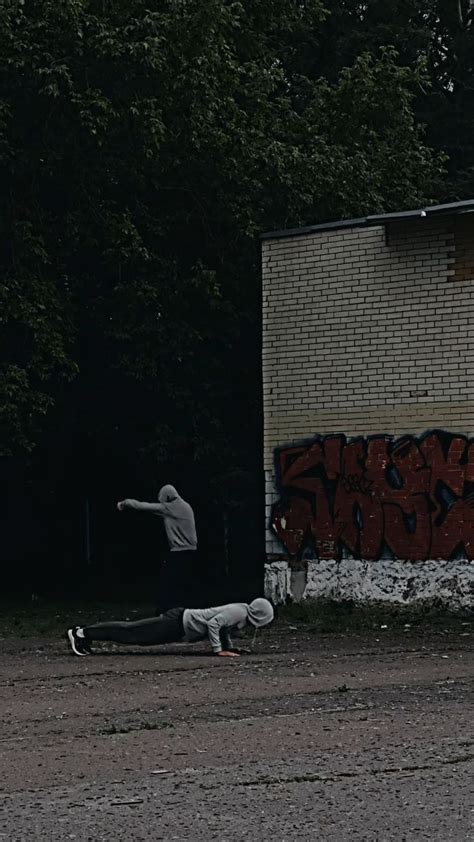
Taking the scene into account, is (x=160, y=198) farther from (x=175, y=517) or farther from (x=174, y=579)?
(x=174, y=579)

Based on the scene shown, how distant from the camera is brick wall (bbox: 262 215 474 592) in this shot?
59.5 feet

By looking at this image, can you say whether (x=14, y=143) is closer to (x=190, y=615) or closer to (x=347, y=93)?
(x=347, y=93)

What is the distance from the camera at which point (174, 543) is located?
53.5ft

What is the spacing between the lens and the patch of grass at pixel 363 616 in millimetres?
17312

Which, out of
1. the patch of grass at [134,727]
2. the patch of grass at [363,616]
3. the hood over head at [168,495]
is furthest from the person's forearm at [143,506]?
the patch of grass at [134,727]

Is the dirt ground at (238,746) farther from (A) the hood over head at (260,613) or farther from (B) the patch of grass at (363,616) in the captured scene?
(B) the patch of grass at (363,616)

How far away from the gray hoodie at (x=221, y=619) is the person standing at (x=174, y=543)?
1.70 meters

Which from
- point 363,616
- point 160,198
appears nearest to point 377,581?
point 363,616

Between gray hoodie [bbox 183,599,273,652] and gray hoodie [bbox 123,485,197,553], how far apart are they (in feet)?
6.60

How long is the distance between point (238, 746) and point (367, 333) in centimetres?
1032

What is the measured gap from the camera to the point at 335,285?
19.1 meters

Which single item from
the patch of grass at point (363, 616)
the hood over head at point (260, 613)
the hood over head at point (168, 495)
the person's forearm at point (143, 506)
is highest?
the hood over head at point (168, 495)

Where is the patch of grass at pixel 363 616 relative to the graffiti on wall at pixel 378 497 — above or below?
below

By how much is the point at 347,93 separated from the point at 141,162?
16.6 feet
